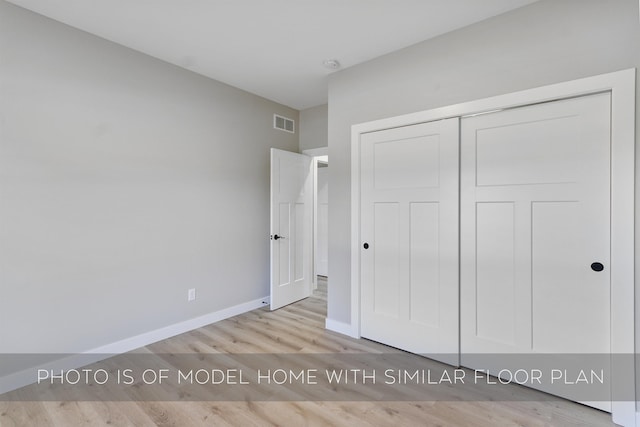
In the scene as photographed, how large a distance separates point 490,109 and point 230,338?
2936 mm

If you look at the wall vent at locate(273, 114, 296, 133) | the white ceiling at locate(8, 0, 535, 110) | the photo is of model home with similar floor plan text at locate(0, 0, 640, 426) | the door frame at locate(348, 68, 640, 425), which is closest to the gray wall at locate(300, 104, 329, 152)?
the wall vent at locate(273, 114, 296, 133)

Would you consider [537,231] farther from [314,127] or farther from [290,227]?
[314,127]

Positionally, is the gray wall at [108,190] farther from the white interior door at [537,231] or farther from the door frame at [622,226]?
the door frame at [622,226]

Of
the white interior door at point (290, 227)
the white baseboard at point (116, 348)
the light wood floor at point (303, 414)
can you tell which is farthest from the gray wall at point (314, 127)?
the light wood floor at point (303, 414)

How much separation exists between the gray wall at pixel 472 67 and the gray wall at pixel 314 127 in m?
0.95

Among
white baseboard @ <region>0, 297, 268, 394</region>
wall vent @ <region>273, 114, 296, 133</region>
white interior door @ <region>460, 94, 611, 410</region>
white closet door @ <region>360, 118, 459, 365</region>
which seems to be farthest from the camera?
wall vent @ <region>273, 114, 296, 133</region>

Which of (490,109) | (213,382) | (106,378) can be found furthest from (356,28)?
(106,378)

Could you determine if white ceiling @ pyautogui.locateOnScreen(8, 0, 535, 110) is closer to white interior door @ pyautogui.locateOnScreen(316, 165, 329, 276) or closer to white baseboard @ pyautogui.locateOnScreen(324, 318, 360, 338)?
white baseboard @ pyautogui.locateOnScreen(324, 318, 360, 338)

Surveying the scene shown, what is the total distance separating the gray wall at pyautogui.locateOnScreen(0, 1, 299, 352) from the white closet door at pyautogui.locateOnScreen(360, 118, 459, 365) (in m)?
1.62

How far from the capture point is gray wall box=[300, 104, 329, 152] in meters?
4.07

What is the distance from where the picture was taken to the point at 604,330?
1.85 metres

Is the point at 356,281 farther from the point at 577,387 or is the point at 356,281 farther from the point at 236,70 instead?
the point at 236,70

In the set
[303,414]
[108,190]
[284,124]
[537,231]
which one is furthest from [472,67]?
[108,190]

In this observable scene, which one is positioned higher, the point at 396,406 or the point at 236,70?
the point at 236,70
